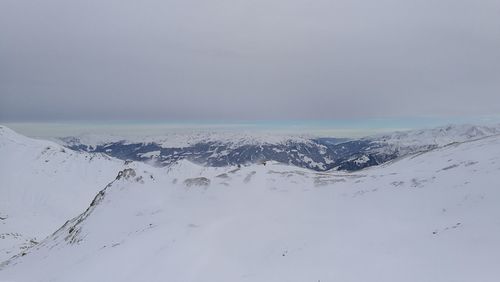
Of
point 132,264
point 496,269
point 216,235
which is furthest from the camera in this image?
point 216,235

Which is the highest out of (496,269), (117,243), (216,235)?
(496,269)

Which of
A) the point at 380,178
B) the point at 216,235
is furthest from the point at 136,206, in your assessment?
the point at 380,178

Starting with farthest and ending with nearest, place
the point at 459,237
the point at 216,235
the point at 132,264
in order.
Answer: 1. the point at 216,235
2. the point at 132,264
3. the point at 459,237

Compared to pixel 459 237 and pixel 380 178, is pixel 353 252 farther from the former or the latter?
pixel 380 178

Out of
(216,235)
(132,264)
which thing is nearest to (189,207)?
(216,235)

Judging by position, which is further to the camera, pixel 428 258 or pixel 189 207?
pixel 189 207

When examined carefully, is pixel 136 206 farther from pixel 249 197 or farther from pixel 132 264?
pixel 132 264

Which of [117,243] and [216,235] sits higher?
[216,235]
